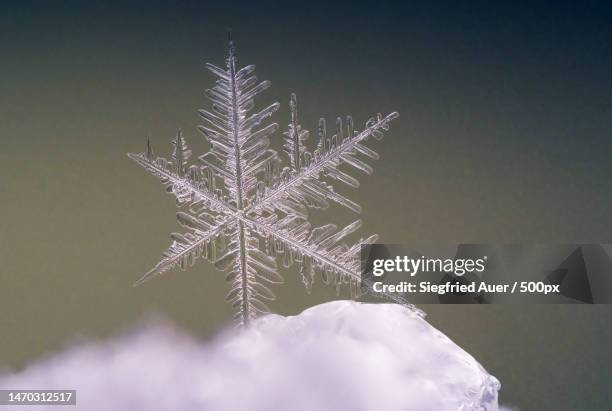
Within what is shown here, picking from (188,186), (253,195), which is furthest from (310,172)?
(188,186)

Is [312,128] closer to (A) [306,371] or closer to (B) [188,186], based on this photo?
(B) [188,186]

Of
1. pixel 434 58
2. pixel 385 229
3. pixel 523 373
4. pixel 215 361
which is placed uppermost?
pixel 434 58

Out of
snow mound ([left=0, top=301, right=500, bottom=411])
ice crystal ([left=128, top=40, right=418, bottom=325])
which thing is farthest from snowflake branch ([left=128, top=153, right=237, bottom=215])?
snow mound ([left=0, top=301, right=500, bottom=411])

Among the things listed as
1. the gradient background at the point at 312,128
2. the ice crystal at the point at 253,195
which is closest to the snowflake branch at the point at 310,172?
the ice crystal at the point at 253,195

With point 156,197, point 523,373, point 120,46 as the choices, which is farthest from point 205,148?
point 523,373

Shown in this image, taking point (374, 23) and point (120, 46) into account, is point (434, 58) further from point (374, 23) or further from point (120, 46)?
point (120, 46)
